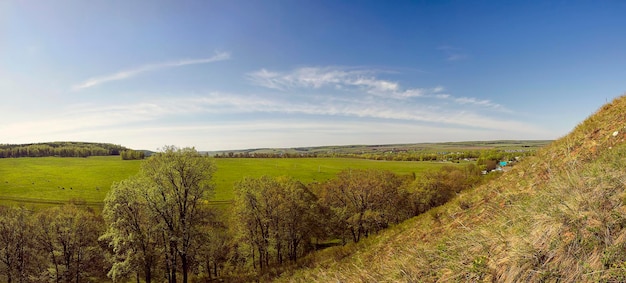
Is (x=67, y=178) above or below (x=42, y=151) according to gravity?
below

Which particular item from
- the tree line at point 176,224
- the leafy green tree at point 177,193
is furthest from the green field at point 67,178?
the leafy green tree at point 177,193

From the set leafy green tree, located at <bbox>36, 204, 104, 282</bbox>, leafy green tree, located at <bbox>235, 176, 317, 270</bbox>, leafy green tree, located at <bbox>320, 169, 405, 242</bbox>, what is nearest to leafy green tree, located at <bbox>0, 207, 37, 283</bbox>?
leafy green tree, located at <bbox>36, 204, 104, 282</bbox>

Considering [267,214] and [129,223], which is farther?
[267,214]

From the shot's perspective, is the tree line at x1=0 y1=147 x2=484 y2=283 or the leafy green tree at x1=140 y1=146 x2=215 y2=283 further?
the tree line at x1=0 y1=147 x2=484 y2=283

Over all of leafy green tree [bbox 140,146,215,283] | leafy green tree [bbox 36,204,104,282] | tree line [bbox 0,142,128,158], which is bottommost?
leafy green tree [bbox 36,204,104,282]

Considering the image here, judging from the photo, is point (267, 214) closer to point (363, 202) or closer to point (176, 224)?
point (176, 224)

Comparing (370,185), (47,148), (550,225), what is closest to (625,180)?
(550,225)

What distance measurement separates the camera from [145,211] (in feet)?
90.1

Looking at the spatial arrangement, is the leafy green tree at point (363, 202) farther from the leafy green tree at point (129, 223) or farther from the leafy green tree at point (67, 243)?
the leafy green tree at point (67, 243)

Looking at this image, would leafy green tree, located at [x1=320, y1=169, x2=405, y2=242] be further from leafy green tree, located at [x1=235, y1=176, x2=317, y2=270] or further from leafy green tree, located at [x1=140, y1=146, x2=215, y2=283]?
leafy green tree, located at [x1=140, y1=146, x2=215, y2=283]

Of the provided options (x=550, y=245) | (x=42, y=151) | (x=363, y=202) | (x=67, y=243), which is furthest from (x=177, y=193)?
(x=42, y=151)

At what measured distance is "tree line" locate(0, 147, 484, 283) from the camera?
2786cm

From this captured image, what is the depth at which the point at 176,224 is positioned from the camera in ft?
91.6

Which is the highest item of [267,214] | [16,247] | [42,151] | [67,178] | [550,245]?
[42,151]
